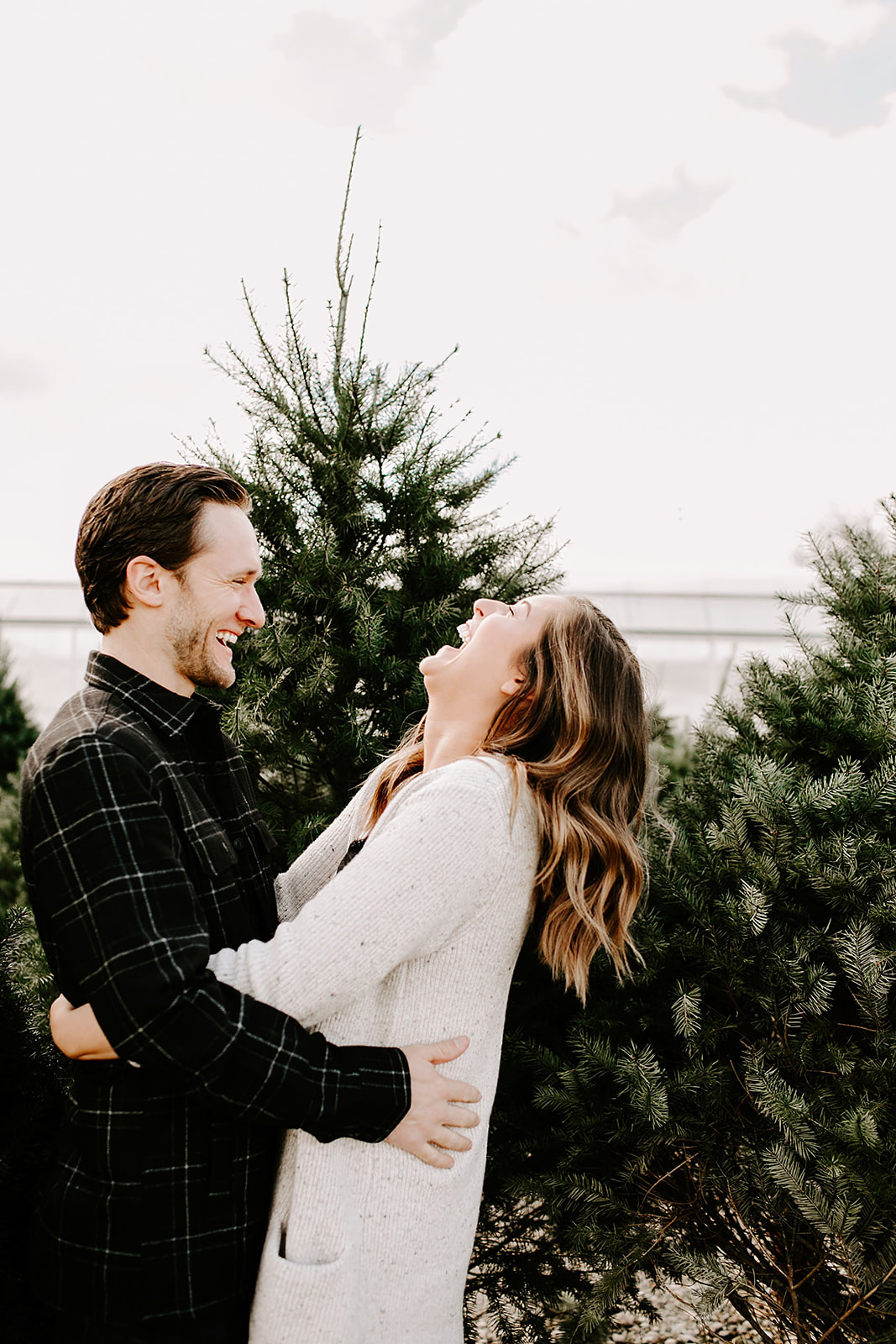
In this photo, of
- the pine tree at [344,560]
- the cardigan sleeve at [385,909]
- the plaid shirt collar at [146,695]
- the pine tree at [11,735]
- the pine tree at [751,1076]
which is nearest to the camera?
the cardigan sleeve at [385,909]

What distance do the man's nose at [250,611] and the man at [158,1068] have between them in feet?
0.81

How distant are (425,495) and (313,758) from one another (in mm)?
918

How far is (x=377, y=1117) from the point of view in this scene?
165 cm

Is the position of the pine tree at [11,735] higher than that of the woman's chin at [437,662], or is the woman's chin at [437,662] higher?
the woman's chin at [437,662]

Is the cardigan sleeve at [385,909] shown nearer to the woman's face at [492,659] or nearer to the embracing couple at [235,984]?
the embracing couple at [235,984]

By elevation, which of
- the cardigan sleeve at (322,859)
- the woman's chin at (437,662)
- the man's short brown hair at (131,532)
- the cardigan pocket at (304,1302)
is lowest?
the cardigan pocket at (304,1302)

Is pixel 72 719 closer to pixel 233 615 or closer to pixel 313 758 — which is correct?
Result: pixel 233 615

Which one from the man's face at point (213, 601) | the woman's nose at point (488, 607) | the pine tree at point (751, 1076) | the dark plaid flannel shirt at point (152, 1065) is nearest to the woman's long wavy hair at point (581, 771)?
the woman's nose at point (488, 607)

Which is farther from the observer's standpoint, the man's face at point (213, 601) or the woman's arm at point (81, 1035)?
the man's face at point (213, 601)

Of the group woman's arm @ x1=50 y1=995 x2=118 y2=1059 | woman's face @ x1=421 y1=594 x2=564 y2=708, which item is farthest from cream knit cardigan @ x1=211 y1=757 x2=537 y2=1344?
woman's face @ x1=421 y1=594 x2=564 y2=708

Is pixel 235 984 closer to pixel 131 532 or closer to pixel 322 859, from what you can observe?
pixel 322 859

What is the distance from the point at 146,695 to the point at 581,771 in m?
0.96

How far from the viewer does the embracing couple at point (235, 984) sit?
1.56 m

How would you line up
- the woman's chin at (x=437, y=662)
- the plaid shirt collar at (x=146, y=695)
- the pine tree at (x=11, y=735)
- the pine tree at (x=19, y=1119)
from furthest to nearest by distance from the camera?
the pine tree at (x=11, y=735), the woman's chin at (x=437, y=662), the plaid shirt collar at (x=146, y=695), the pine tree at (x=19, y=1119)
